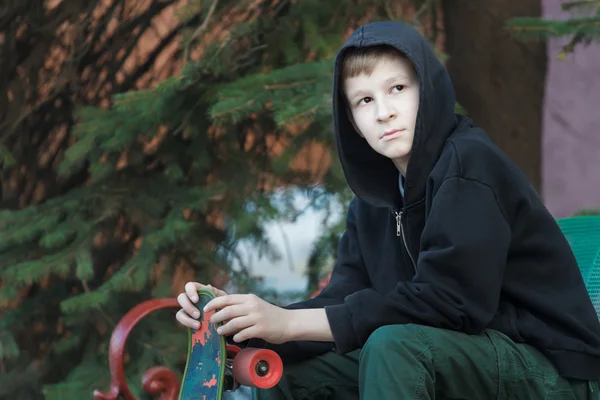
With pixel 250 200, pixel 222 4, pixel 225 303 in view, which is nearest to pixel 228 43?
pixel 222 4

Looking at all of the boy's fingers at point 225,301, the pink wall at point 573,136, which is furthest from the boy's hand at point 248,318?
the pink wall at point 573,136

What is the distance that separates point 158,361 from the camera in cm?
290

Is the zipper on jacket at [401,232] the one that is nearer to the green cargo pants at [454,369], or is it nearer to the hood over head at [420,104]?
the hood over head at [420,104]

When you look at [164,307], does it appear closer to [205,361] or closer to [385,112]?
[205,361]

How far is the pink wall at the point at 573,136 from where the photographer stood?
4551mm

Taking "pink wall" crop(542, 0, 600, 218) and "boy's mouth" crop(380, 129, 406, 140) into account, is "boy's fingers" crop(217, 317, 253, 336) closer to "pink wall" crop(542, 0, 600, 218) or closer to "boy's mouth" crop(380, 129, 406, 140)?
"boy's mouth" crop(380, 129, 406, 140)

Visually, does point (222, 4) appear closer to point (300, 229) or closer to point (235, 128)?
point (235, 128)

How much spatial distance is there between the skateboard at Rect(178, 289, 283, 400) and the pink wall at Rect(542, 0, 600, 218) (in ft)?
10.8

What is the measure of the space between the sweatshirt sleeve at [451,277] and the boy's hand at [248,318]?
95 mm

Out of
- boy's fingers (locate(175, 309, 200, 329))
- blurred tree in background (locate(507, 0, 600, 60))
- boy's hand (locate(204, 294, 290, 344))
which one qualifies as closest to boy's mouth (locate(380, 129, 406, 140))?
boy's hand (locate(204, 294, 290, 344))

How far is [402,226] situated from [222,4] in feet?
4.88

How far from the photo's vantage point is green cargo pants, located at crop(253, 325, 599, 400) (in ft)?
4.50

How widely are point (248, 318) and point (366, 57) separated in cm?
56

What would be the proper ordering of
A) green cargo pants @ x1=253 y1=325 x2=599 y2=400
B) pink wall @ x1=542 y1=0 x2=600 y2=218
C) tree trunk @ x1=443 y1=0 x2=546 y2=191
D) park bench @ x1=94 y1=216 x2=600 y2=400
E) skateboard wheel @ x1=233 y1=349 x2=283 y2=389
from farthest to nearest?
pink wall @ x1=542 y1=0 x2=600 y2=218 → tree trunk @ x1=443 y1=0 x2=546 y2=191 → park bench @ x1=94 y1=216 x2=600 y2=400 → skateboard wheel @ x1=233 y1=349 x2=283 y2=389 → green cargo pants @ x1=253 y1=325 x2=599 y2=400
